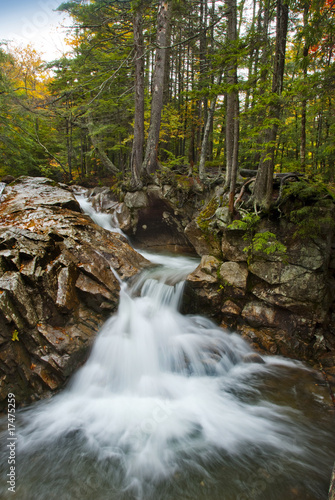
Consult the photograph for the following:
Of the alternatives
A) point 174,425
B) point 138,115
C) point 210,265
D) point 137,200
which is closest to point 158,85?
point 138,115

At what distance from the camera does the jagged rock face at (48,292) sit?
4.28m

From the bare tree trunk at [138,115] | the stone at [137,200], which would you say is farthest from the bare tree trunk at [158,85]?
the stone at [137,200]

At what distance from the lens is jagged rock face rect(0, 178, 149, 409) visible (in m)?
→ 4.28

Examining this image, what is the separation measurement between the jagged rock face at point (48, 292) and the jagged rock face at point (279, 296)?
7.91 feet

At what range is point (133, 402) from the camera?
14.7 feet

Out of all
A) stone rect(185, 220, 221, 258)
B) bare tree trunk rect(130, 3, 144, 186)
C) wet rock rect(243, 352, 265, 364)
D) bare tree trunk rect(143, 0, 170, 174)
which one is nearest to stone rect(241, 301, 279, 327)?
wet rock rect(243, 352, 265, 364)

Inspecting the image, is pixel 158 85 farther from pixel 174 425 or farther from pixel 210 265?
pixel 174 425

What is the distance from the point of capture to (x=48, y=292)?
4.86 metres

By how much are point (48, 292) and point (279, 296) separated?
502cm

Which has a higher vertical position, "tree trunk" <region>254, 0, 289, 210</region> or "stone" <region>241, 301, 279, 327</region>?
"tree trunk" <region>254, 0, 289, 210</region>

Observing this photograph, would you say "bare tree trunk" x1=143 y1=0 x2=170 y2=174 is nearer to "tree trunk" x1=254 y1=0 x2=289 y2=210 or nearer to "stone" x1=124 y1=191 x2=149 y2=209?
"stone" x1=124 y1=191 x2=149 y2=209

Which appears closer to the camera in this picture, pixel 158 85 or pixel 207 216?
pixel 207 216

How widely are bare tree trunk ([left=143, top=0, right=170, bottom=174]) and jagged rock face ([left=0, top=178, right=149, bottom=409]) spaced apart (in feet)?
14.9

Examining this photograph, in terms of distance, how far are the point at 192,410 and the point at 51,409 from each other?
7.95 feet
